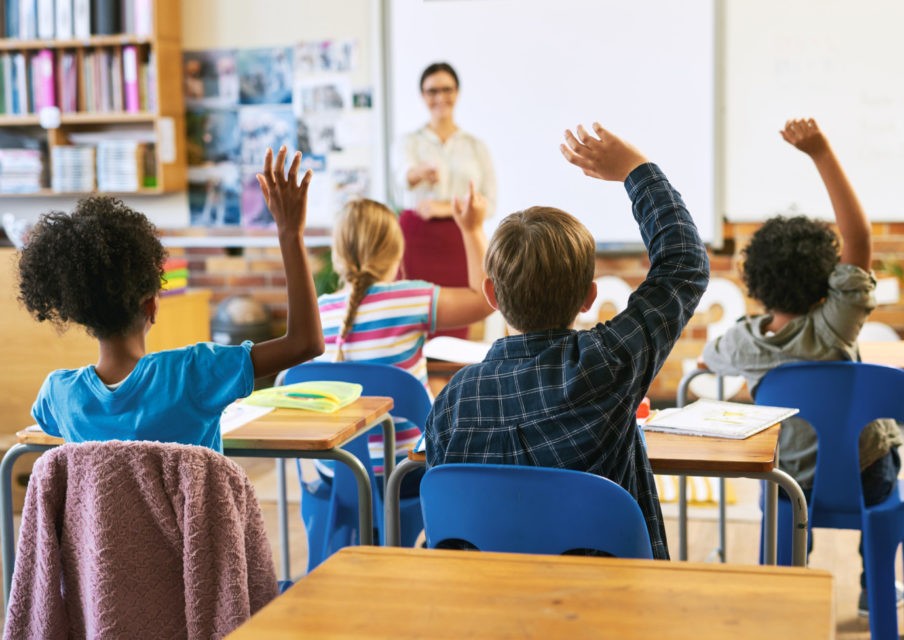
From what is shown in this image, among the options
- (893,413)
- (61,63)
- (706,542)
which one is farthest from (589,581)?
(61,63)

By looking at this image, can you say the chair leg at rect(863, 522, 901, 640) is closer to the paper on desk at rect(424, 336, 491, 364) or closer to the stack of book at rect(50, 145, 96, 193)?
the paper on desk at rect(424, 336, 491, 364)

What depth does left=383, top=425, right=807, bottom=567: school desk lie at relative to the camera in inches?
64.4

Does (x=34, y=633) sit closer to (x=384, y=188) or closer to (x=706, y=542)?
(x=706, y=542)

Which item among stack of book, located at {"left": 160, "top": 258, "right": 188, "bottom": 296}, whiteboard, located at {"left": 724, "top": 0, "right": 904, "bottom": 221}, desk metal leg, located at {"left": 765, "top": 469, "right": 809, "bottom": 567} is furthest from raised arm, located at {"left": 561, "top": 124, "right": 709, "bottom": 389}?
whiteboard, located at {"left": 724, "top": 0, "right": 904, "bottom": 221}

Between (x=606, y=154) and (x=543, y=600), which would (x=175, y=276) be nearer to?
(x=606, y=154)

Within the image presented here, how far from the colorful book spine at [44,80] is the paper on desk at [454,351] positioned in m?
3.30

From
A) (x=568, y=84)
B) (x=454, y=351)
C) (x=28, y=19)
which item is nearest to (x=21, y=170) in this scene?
(x=28, y=19)

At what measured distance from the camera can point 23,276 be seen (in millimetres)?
1622

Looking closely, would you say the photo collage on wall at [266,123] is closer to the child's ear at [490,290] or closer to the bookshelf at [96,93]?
the bookshelf at [96,93]

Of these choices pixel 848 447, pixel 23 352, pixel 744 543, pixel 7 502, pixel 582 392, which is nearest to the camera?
pixel 582 392

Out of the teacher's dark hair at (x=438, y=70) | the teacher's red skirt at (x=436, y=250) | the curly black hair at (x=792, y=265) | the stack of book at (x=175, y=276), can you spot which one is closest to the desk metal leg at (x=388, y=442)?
the curly black hair at (x=792, y=265)

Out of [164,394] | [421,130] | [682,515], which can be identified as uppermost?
[421,130]

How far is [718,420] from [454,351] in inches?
35.9

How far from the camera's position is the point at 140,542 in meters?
1.43
